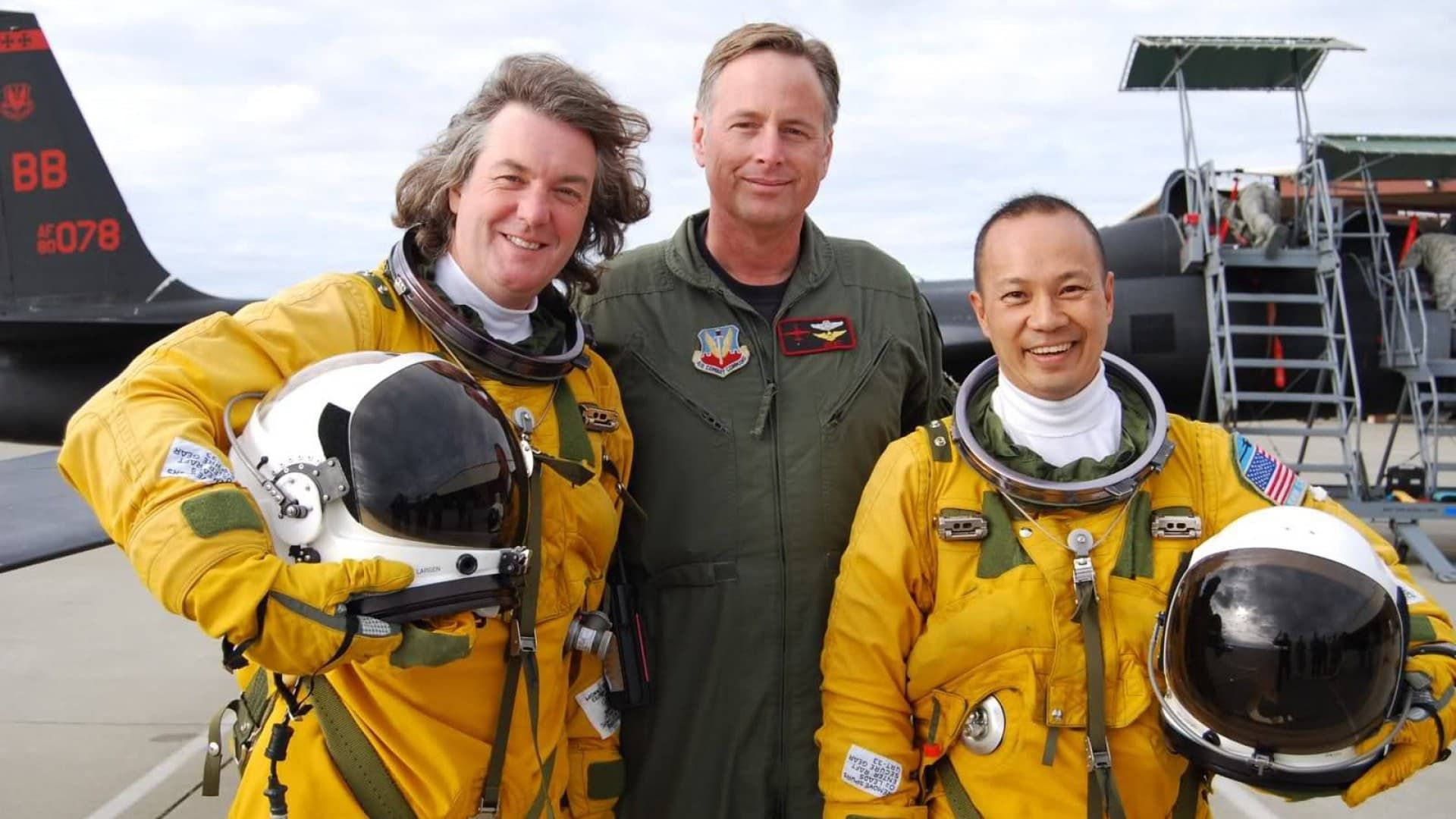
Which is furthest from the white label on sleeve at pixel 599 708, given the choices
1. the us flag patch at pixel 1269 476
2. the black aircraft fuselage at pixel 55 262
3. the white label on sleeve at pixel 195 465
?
the black aircraft fuselage at pixel 55 262

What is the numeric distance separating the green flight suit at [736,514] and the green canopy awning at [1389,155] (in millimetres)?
7556

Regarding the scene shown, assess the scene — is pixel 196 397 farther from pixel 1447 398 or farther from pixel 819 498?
pixel 1447 398

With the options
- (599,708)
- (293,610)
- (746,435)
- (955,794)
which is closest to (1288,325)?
(746,435)

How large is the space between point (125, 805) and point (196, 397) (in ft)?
11.2

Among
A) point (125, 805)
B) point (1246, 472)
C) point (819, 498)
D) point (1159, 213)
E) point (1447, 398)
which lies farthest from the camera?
point (1159, 213)

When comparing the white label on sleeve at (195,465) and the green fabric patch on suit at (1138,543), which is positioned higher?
the white label on sleeve at (195,465)

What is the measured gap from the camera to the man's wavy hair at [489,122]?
6.59 ft

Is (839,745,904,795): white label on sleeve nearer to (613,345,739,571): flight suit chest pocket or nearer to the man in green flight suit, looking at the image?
the man in green flight suit

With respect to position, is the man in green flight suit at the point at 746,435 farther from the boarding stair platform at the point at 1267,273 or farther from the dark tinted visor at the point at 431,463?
the boarding stair platform at the point at 1267,273

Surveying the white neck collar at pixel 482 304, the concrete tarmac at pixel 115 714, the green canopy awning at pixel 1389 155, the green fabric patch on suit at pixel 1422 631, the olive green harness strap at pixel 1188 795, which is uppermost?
the green canopy awning at pixel 1389 155

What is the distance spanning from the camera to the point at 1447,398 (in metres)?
8.32

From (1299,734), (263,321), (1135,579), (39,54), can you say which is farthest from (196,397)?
(39,54)

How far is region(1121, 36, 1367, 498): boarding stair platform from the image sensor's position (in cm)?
792

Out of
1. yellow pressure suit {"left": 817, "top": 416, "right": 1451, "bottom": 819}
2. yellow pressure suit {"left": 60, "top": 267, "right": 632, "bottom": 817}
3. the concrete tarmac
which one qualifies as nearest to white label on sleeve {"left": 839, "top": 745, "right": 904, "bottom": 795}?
yellow pressure suit {"left": 817, "top": 416, "right": 1451, "bottom": 819}
